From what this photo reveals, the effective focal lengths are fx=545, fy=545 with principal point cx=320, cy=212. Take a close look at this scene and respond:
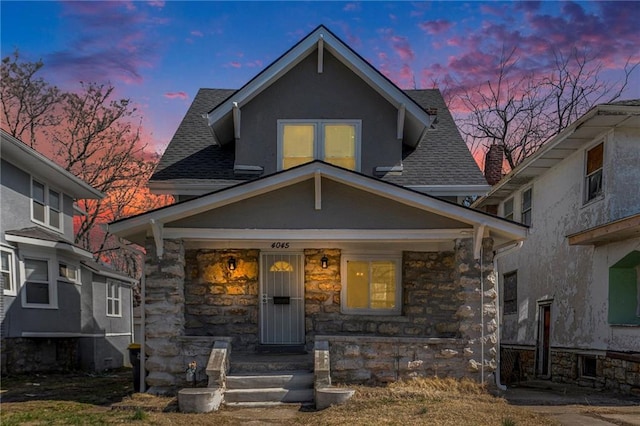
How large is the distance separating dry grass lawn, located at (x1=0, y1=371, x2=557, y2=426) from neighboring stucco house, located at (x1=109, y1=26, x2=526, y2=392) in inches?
19.3

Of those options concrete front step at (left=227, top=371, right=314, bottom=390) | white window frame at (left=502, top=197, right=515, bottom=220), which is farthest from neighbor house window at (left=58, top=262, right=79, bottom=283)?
white window frame at (left=502, top=197, right=515, bottom=220)

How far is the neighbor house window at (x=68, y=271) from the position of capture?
16.8m

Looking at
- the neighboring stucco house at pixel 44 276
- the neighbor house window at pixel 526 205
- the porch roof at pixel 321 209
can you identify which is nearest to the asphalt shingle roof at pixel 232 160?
the porch roof at pixel 321 209

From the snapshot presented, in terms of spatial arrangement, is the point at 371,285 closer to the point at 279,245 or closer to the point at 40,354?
the point at 279,245

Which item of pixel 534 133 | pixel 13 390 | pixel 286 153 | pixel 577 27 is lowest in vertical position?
pixel 13 390

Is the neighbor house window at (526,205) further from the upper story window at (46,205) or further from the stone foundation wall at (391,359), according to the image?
the upper story window at (46,205)

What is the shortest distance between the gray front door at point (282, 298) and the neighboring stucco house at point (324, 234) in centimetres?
2

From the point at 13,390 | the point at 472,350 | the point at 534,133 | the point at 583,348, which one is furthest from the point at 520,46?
the point at 13,390

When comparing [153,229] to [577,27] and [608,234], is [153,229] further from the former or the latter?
[577,27]

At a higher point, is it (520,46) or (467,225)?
(520,46)

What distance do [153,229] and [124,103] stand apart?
19.7 m

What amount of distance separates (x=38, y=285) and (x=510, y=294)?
14383 millimetres

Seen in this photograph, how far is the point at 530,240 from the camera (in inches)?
629

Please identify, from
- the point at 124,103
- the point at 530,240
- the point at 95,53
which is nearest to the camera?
the point at 530,240
